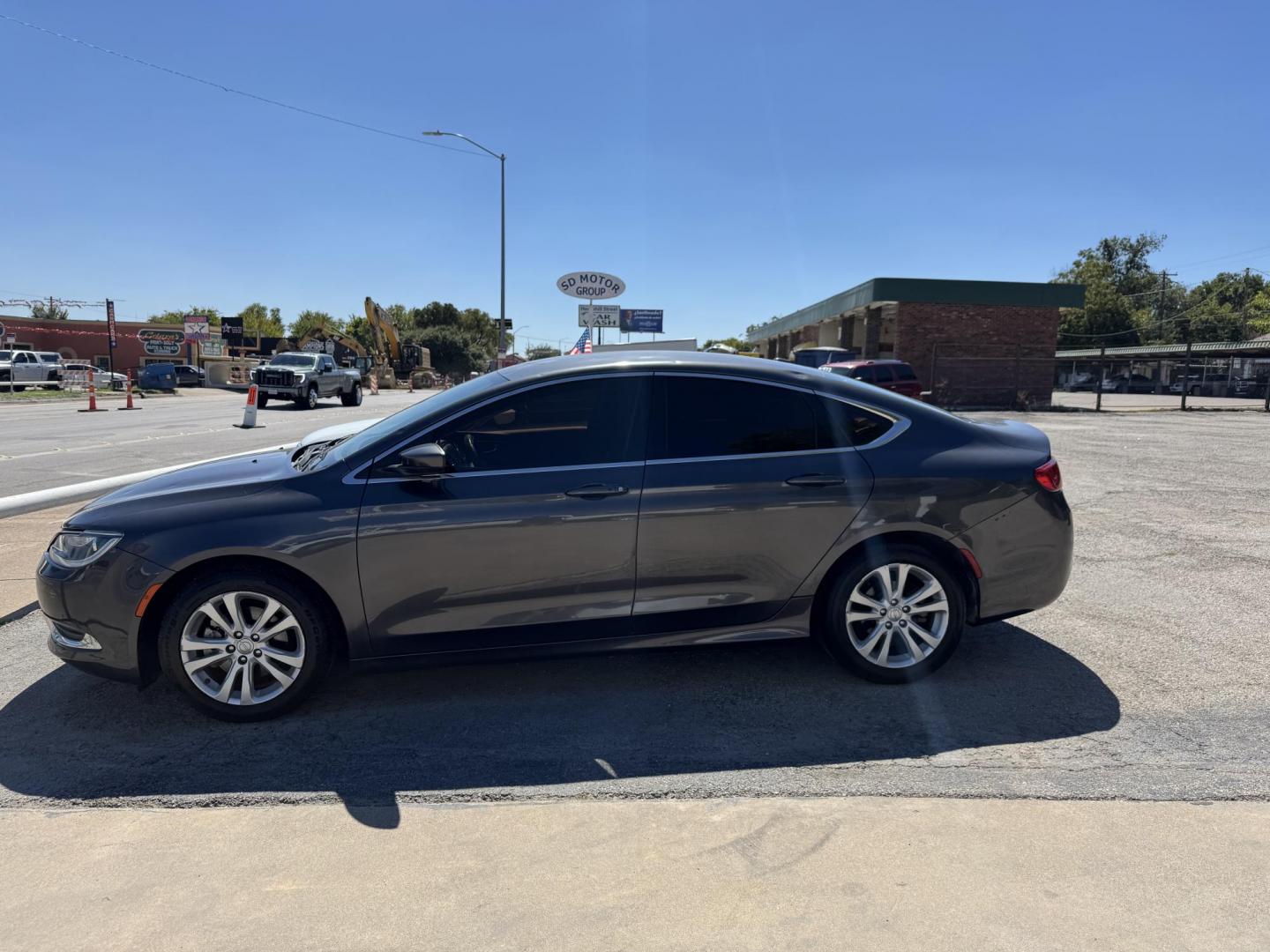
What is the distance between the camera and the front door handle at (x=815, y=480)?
393 centimetres

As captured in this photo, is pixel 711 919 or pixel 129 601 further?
pixel 129 601

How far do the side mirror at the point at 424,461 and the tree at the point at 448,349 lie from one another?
80.0 m

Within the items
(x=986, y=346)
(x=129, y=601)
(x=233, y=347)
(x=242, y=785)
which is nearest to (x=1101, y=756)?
(x=242, y=785)

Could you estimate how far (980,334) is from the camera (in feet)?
102

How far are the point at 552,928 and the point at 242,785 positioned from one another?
1513 mm

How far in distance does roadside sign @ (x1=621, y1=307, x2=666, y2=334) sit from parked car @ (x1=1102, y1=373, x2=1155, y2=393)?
1336 inches

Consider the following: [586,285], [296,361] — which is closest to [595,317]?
[586,285]

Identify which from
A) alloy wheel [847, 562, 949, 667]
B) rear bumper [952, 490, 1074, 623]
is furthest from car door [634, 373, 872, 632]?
rear bumper [952, 490, 1074, 623]

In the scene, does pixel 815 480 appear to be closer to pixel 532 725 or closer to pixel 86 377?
pixel 532 725

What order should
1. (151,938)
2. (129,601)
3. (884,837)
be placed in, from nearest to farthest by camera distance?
1. (151,938)
2. (884,837)
3. (129,601)

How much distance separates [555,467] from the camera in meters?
3.83

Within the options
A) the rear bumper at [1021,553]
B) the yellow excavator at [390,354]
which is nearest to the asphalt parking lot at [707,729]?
the rear bumper at [1021,553]

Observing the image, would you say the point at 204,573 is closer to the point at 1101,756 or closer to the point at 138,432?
the point at 1101,756

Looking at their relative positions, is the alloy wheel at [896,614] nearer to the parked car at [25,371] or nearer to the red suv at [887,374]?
the red suv at [887,374]
